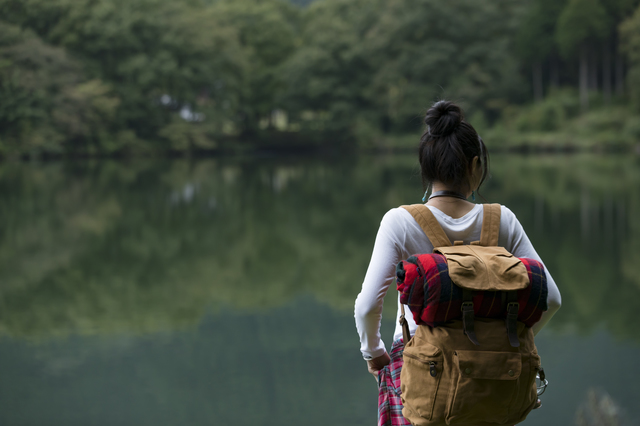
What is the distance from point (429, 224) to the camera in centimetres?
132

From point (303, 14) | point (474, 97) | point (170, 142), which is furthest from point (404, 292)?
point (303, 14)

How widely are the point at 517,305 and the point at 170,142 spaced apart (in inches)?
1176

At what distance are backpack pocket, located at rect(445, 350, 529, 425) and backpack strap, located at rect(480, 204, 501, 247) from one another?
0.75 feet

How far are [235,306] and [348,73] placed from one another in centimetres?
2952

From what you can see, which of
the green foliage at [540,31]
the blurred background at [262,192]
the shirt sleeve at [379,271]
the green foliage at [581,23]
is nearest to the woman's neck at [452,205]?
the shirt sleeve at [379,271]

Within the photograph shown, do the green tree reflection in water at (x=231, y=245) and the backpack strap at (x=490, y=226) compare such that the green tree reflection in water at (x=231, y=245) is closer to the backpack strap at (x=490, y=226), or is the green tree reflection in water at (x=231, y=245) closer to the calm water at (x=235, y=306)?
the calm water at (x=235, y=306)

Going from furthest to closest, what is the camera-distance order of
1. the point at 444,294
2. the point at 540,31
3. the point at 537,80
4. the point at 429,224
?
1. the point at 537,80
2. the point at 540,31
3. the point at 429,224
4. the point at 444,294

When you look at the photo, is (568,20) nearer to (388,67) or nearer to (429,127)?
(388,67)

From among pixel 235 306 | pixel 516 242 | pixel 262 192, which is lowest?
pixel 235 306

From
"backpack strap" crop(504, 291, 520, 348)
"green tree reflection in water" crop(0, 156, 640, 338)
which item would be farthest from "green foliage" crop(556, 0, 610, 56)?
"backpack strap" crop(504, 291, 520, 348)

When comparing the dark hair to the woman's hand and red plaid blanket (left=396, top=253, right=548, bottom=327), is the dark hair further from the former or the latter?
the woman's hand

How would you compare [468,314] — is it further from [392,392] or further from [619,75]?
[619,75]

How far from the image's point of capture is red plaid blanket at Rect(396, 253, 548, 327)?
119 centimetres

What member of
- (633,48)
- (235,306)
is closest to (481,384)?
(235,306)
